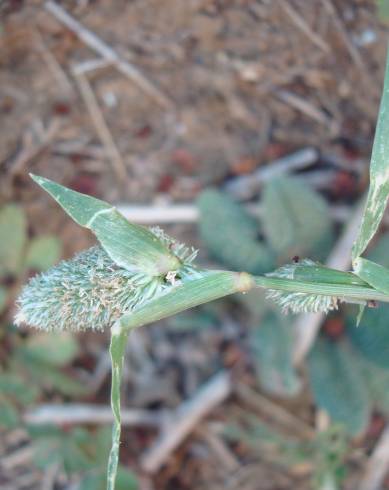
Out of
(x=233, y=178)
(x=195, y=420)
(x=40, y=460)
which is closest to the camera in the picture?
(x=40, y=460)

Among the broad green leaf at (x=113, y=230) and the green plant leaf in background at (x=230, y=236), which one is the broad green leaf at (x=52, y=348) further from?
the broad green leaf at (x=113, y=230)

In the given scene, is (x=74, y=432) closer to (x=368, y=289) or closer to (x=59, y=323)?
(x=59, y=323)

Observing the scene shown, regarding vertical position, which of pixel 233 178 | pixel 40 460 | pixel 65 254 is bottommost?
pixel 40 460

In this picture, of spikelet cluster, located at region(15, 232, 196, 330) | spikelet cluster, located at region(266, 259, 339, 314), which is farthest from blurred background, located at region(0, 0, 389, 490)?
spikelet cluster, located at region(15, 232, 196, 330)

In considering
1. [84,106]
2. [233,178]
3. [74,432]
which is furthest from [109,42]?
[74,432]

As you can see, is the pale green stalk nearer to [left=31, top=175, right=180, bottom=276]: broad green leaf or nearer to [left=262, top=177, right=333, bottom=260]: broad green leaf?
[left=31, top=175, right=180, bottom=276]: broad green leaf

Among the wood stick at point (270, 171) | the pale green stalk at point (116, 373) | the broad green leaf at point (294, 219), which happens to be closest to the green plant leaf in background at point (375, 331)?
the broad green leaf at point (294, 219)

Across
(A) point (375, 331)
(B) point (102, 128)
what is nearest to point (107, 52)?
(B) point (102, 128)
